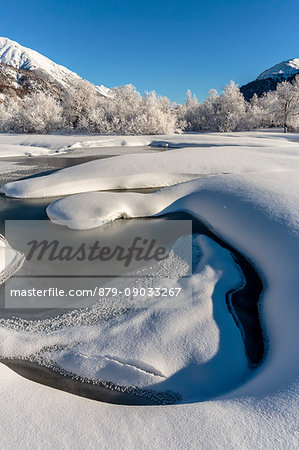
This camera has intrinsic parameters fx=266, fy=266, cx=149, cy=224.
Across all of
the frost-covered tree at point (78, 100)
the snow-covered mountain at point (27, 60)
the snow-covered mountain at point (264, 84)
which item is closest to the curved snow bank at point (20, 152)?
the frost-covered tree at point (78, 100)

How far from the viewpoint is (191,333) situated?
1640 millimetres

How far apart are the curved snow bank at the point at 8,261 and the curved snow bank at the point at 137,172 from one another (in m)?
2.27

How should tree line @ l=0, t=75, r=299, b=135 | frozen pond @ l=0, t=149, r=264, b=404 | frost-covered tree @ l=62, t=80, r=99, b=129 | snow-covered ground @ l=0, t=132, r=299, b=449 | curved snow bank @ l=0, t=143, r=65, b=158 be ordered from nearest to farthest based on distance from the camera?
snow-covered ground @ l=0, t=132, r=299, b=449 < frozen pond @ l=0, t=149, r=264, b=404 < curved snow bank @ l=0, t=143, r=65, b=158 < tree line @ l=0, t=75, r=299, b=135 < frost-covered tree @ l=62, t=80, r=99, b=129

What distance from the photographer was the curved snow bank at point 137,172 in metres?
5.01

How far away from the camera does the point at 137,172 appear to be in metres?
5.32

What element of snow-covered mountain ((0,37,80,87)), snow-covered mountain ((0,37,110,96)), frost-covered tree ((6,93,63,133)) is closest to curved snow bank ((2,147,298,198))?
frost-covered tree ((6,93,63,133))

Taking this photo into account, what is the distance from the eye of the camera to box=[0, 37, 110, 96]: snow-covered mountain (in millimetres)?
80000

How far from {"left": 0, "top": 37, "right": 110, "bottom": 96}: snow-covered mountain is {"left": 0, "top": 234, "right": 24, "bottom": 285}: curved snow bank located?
8934 centimetres

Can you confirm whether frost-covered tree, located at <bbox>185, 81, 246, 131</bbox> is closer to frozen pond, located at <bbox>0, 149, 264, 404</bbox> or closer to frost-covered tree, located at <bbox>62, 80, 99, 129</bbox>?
frost-covered tree, located at <bbox>62, 80, 99, 129</bbox>

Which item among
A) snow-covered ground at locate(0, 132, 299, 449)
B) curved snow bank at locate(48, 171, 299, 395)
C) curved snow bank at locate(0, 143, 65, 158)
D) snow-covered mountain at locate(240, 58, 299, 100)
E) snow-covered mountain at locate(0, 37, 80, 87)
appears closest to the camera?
snow-covered ground at locate(0, 132, 299, 449)

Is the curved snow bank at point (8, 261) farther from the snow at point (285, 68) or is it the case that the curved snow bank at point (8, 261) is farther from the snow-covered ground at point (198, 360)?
the snow at point (285, 68)

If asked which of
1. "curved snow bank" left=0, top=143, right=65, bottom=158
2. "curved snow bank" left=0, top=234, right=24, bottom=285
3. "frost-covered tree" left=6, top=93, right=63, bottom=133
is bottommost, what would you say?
"curved snow bank" left=0, top=234, right=24, bottom=285

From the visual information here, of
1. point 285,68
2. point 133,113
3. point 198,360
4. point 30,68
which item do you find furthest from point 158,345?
point 30,68

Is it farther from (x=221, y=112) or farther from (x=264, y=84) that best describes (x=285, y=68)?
(x=221, y=112)
